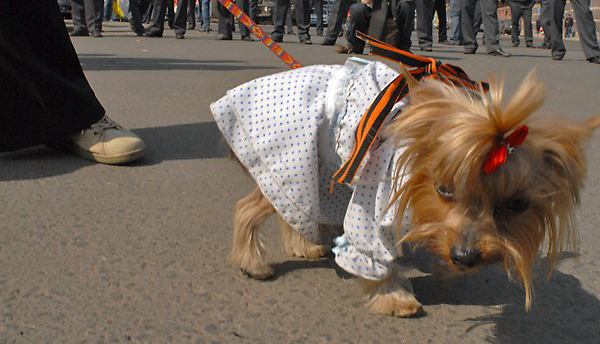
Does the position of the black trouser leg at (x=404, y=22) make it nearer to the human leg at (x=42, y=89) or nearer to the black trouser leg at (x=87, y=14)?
the black trouser leg at (x=87, y=14)

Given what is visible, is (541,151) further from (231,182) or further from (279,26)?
(279,26)

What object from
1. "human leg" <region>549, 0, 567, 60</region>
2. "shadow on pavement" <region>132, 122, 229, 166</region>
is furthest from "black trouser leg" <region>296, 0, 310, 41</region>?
"shadow on pavement" <region>132, 122, 229, 166</region>

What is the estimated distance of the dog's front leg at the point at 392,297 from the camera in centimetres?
249

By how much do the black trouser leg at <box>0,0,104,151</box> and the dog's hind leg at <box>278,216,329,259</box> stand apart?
5.72ft

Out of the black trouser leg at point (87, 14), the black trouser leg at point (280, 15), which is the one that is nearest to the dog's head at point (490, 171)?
the black trouser leg at point (87, 14)

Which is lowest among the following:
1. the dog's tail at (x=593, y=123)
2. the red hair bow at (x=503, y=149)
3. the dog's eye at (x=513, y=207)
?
the dog's eye at (x=513, y=207)

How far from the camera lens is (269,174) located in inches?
105

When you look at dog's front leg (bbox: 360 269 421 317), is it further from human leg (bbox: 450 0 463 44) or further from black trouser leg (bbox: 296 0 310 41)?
human leg (bbox: 450 0 463 44)

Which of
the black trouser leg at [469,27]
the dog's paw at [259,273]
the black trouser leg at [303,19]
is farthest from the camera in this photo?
the black trouser leg at [303,19]

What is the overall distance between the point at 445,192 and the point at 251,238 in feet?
3.20

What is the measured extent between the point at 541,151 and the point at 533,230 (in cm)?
25

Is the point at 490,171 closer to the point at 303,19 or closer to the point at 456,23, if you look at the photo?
the point at 303,19

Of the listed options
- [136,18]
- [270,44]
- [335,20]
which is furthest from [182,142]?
[136,18]

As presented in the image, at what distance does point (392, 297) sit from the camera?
8.18 feet
